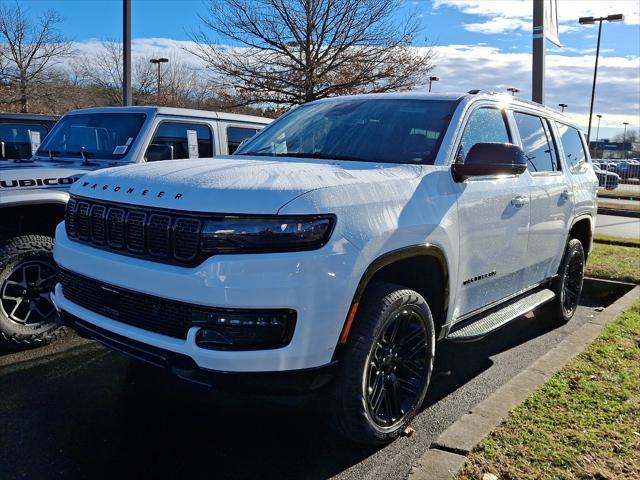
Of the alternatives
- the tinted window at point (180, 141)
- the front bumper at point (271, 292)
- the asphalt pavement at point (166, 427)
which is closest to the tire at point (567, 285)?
the asphalt pavement at point (166, 427)

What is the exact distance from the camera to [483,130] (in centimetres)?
411

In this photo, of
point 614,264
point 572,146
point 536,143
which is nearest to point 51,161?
point 536,143

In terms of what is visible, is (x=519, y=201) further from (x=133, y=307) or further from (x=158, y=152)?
(x=158, y=152)

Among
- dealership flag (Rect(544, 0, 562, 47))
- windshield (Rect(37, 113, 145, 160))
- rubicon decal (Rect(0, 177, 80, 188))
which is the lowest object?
rubicon decal (Rect(0, 177, 80, 188))

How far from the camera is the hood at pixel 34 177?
423cm

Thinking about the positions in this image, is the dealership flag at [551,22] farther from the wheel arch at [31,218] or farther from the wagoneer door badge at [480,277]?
the wheel arch at [31,218]

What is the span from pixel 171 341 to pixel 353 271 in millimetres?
906

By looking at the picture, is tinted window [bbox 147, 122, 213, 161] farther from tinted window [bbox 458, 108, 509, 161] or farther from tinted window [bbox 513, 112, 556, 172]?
tinted window [bbox 513, 112, 556, 172]

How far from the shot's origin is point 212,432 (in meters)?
3.36

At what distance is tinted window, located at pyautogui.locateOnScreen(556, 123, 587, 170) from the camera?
17.9 feet

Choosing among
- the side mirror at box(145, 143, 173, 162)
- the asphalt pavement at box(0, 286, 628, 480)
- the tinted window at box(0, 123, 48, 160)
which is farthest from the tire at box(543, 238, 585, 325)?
the tinted window at box(0, 123, 48, 160)

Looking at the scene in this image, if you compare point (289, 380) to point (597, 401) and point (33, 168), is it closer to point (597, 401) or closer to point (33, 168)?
point (597, 401)

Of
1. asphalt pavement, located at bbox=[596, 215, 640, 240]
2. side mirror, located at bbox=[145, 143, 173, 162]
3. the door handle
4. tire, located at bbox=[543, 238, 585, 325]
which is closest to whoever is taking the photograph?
the door handle

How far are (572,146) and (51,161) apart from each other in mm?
4959
